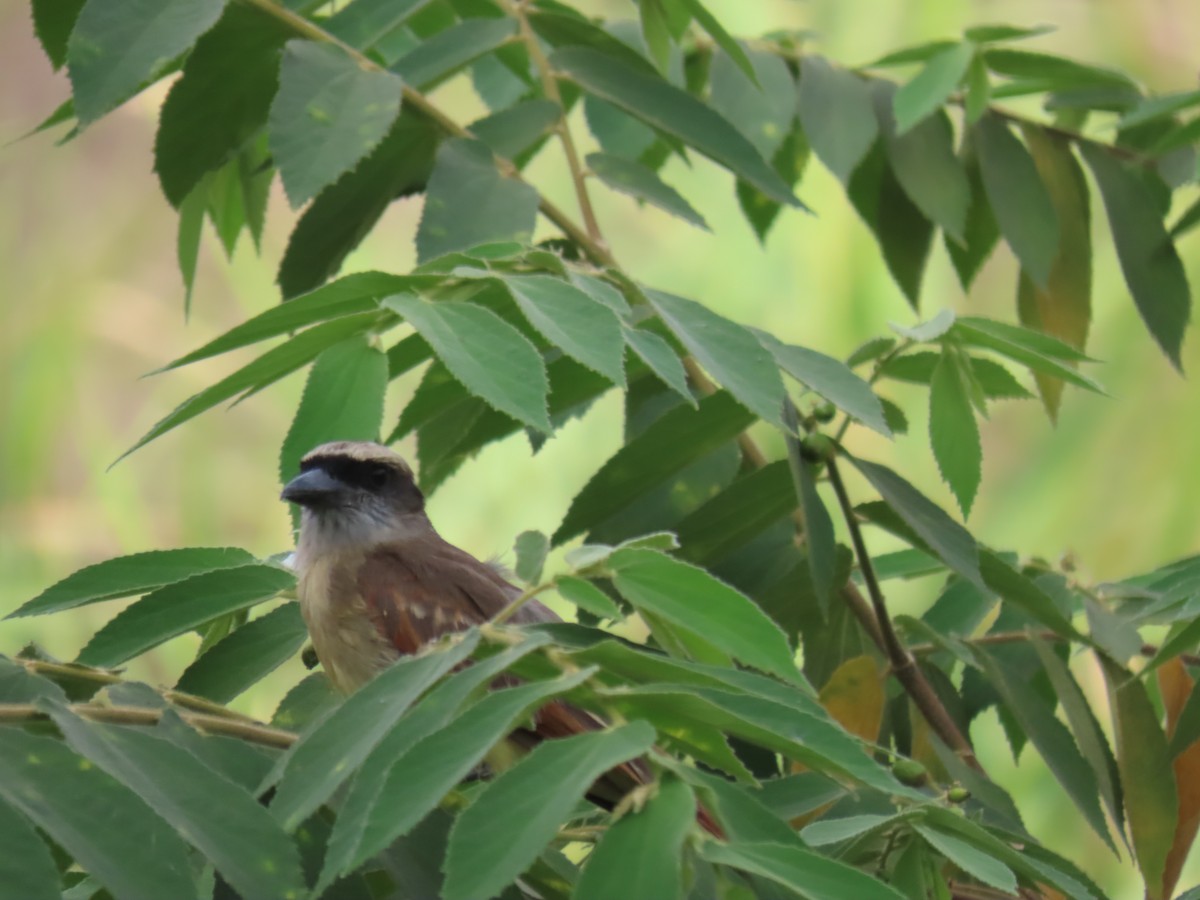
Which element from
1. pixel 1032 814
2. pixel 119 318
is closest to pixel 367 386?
pixel 1032 814

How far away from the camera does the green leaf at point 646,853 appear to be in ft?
2.97

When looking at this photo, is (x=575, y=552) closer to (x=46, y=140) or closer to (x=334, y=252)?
(x=334, y=252)

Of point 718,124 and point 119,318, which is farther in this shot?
point 119,318

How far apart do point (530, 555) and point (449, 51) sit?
0.91 m

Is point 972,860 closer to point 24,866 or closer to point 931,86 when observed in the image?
point 24,866

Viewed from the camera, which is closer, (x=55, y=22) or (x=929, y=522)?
(x=929, y=522)

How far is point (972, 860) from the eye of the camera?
1146mm

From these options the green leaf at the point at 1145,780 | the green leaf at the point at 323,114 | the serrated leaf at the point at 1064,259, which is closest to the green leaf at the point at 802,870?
the green leaf at the point at 1145,780

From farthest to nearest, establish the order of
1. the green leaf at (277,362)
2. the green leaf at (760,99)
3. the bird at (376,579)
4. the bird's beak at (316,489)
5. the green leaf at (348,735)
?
the green leaf at (760,99) → the bird's beak at (316,489) → the bird at (376,579) → the green leaf at (277,362) → the green leaf at (348,735)

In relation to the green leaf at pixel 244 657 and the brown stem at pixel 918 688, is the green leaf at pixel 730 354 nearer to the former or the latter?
the brown stem at pixel 918 688

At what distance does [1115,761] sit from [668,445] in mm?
566

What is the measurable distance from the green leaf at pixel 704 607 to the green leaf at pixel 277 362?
411mm

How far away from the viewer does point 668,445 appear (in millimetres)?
1647

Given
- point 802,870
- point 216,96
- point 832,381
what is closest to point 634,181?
point 216,96
